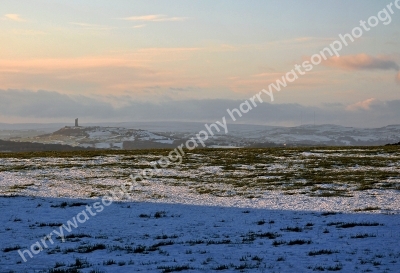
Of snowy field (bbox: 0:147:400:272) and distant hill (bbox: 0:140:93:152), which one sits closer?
snowy field (bbox: 0:147:400:272)

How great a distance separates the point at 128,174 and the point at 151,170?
8.80ft

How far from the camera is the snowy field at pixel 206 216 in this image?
50.2ft

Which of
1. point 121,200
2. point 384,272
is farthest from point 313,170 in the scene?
point 384,272

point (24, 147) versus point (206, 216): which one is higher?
point (206, 216)

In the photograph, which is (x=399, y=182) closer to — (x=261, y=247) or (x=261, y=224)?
(x=261, y=224)

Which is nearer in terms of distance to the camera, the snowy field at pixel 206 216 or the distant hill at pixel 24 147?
the snowy field at pixel 206 216

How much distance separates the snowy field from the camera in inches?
603

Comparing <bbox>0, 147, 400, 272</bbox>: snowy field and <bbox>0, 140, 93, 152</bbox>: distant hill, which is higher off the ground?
<bbox>0, 147, 400, 272</bbox>: snowy field

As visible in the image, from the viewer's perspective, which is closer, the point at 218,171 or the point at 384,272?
the point at 384,272

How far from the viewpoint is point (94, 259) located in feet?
51.7

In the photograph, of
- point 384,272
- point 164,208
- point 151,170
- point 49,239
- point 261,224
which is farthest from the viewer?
point 151,170

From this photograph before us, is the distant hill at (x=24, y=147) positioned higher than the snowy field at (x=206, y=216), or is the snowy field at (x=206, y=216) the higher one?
the snowy field at (x=206, y=216)

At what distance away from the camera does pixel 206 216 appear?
24.5 metres

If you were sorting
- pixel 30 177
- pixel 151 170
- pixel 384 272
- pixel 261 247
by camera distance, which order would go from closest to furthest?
pixel 384 272 → pixel 261 247 → pixel 30 177 → pixel 151 170
